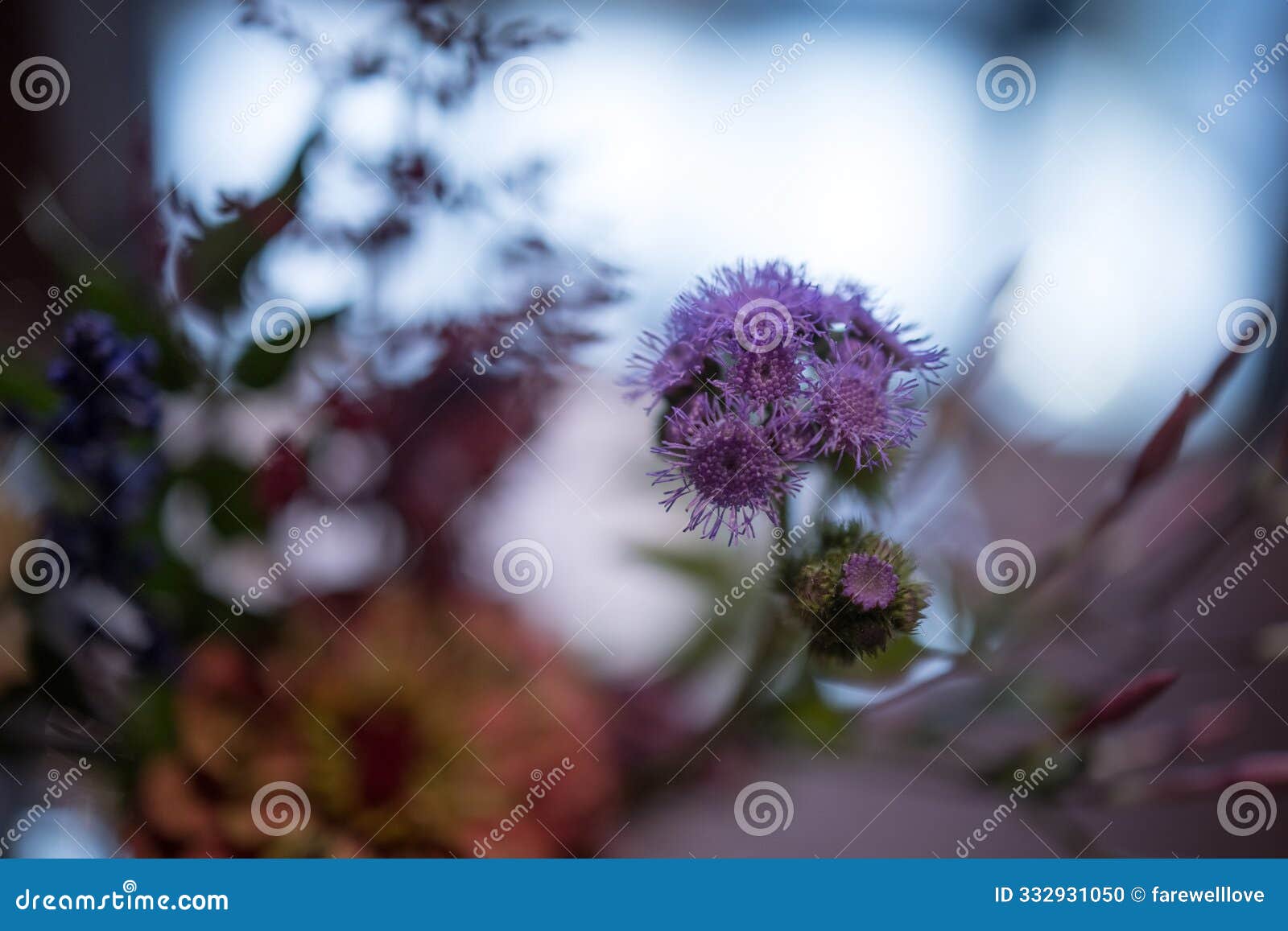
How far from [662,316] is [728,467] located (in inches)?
5.2

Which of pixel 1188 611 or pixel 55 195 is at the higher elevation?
pixel 1188 611

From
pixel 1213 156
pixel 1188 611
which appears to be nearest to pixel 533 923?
pixel 1188 611

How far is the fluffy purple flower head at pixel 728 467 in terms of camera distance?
54cm

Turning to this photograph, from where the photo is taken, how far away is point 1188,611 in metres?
0.70

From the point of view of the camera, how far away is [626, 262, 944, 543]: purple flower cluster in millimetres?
536

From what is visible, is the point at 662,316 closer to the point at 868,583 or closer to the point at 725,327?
the point at 725,327

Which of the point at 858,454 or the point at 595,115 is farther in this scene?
the point at 595,115

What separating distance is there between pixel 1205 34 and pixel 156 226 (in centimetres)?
87

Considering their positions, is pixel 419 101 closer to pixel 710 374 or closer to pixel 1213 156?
pixel 710 374

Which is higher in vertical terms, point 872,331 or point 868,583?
point 872,331

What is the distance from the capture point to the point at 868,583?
56 centimetres

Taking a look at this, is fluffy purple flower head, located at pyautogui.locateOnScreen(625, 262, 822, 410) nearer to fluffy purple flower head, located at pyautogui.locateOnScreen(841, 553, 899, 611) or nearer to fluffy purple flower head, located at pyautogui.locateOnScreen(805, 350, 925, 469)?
fluffy purple flower head, located at pyautogui.locateOnScreen(805, 350, 925, 469)

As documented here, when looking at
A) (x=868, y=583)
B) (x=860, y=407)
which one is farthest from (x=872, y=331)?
(x=868, y=583)

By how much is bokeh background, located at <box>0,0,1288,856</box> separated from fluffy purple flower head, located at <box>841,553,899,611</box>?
55 mm
